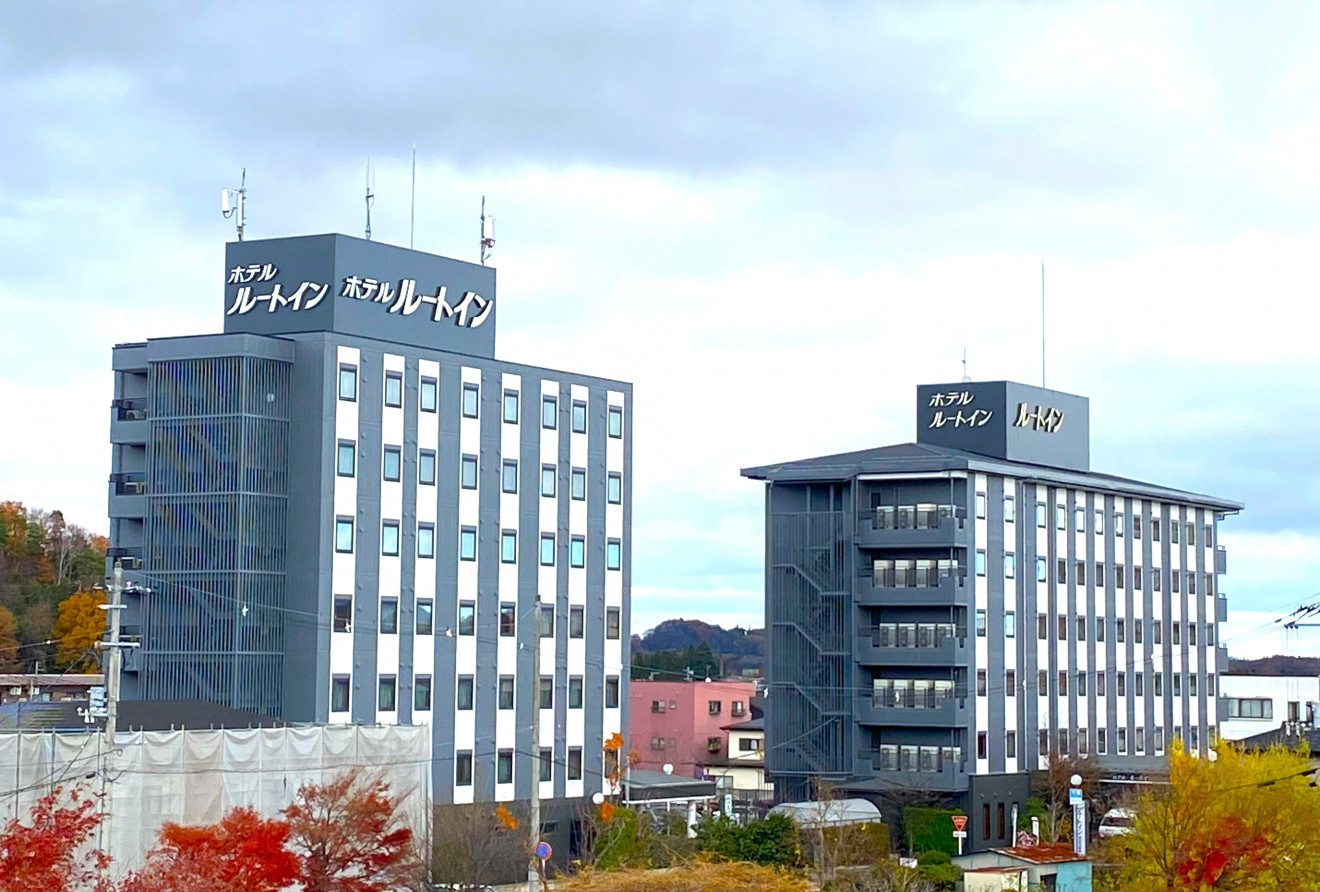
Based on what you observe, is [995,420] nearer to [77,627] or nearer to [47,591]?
[77,627]

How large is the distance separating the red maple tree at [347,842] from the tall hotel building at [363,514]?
54.5ft

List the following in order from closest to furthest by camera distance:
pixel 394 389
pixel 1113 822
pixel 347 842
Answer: pixel 347 842 < pixel 394 389 < pixel 1113 822

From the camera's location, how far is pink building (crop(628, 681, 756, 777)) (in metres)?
137

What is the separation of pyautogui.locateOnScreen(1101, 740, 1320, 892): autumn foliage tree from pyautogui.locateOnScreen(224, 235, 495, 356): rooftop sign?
37.0 metres

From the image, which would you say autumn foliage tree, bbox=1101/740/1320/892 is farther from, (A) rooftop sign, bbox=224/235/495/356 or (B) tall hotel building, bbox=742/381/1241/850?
(A) rooftop sign, bbox=224/235/495/356

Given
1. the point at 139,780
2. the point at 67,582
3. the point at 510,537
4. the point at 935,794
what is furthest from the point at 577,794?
the point at 67,582

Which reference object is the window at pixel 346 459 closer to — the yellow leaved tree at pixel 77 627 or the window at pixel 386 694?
the window at pixel 386 694

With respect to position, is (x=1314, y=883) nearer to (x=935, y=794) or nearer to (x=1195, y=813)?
(x=1195, y=813)

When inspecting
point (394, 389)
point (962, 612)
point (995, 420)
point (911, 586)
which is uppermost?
point (995, 420)

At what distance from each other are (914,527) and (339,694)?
34.5 m

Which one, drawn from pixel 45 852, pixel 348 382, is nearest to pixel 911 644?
pixel 348 382

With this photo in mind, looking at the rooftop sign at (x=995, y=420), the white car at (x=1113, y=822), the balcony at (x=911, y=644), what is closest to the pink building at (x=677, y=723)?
the rooftop sign at (x=995, y=420)

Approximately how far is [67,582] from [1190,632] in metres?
83.7

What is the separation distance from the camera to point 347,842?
59.0 m
